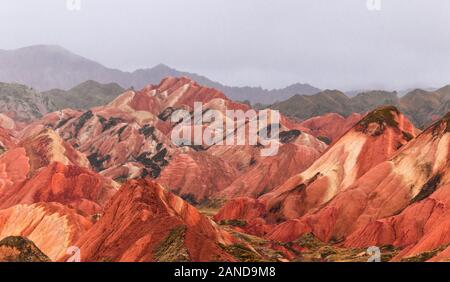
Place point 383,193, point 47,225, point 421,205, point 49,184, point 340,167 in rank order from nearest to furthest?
point 47,225 < point 421,205 < point 383,193 < point 49,184 < point 340,167

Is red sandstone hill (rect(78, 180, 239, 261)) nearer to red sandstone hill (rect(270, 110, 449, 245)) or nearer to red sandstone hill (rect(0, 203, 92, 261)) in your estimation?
red sandstone hill (rect(0, 203, 92, 261))

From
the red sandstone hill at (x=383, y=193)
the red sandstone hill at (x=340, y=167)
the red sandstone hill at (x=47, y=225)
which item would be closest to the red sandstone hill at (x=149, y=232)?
the red sandstone hill at (x=47, y=225)

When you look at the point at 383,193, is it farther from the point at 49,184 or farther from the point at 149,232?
the point at 149,232

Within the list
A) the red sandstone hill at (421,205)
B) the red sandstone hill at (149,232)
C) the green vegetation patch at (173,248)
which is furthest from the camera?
the red sandstone hill at (421,205)

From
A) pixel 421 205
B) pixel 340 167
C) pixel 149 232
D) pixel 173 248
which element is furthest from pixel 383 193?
pixel 173 248

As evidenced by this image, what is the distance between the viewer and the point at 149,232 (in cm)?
7169

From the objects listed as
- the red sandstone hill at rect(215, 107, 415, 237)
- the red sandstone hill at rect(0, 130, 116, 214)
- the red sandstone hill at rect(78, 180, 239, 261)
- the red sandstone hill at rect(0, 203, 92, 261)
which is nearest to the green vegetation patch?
the red sandstone hill at rect(78, 180, 239, 261)

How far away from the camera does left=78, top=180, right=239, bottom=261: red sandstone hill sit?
64.7 metres

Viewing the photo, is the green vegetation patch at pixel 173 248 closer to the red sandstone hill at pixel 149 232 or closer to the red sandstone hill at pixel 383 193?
the red sandstone hill at pixel 149 232

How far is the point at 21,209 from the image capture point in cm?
10712

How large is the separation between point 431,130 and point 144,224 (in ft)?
280

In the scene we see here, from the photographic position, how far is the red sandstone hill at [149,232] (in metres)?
64.7

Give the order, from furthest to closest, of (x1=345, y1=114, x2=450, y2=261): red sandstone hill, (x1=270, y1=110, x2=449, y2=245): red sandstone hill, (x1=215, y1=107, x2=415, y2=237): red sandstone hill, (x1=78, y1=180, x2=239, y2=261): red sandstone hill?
(x1=215, y1=107, x2=415, y2=237): red sandstone hill < (x1=270, y1=110, x2=449, y2=245): red sandstone hill < (x1=345, y1=114, x2=450, y2=261): red sandstone hill < (x1=78, y1=180, x2=239, y2=261): red sandstone hill

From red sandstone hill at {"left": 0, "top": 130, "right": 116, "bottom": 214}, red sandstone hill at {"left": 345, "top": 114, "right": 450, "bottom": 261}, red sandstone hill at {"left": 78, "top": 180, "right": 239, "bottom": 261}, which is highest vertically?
red sandstone hill at {"left": 78, "top": 180, "right": 239, "bottom": 261}
